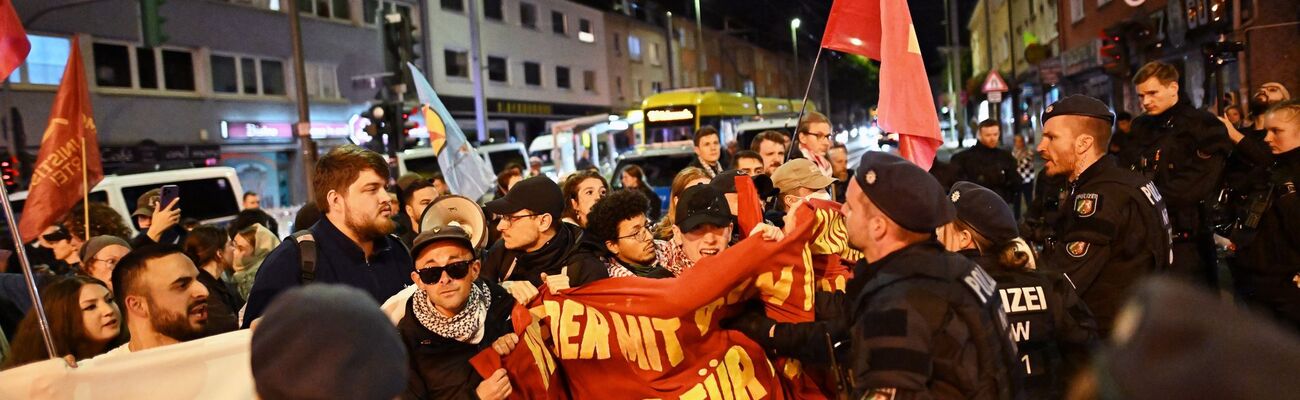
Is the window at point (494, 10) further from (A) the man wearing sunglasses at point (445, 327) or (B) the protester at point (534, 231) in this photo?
(A) the man wearing sunglasses at point (445, 327)

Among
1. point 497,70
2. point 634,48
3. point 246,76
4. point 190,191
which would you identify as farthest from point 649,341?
point 634,48

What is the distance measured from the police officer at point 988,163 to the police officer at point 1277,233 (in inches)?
257

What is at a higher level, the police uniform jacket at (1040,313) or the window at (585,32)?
the window at (585,32)

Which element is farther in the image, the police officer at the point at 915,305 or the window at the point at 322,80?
the window at the point at 322,80

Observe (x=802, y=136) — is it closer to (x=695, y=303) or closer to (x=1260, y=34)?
(x=695, y=303)

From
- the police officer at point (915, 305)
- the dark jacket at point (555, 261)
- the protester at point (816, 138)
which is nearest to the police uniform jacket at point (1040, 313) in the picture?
the police officer at point (915, 305)

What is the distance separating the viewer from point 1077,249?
452 centimetres

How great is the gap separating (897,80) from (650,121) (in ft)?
65.9

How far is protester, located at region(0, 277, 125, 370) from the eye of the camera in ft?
14.3

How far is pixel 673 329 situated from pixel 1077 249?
Result: 6.10ft

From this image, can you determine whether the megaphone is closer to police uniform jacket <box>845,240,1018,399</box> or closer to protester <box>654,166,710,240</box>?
protester <box>654,166,710,240</box>

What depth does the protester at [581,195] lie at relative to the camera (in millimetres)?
6566

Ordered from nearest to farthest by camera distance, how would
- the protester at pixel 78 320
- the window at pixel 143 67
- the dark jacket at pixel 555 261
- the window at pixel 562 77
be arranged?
the protester at pixel 78 320 → the dark jacket at pixel 555 261 → the window at pixel 143 67 → the window at pixel 562 77

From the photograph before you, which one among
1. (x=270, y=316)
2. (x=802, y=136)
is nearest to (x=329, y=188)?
(x=270, y=316)
